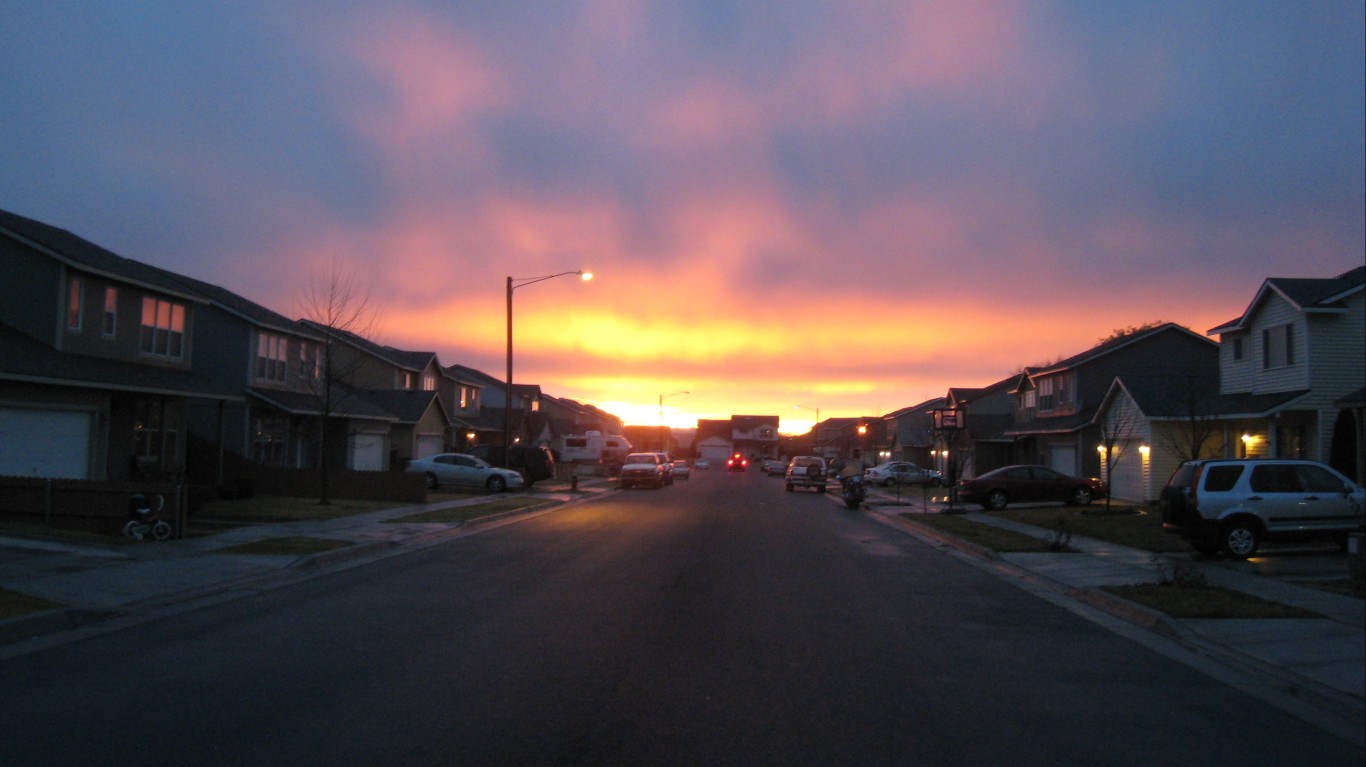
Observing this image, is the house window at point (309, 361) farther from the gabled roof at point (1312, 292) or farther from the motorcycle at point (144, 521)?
the gabled roof at point (1312, 292)

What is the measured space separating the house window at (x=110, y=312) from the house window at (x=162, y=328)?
122cm

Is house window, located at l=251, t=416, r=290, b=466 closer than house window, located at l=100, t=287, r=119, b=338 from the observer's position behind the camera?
No

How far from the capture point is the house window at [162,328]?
2862 cm

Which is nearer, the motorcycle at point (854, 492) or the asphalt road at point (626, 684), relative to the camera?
the asphalt road at point (626, 684)

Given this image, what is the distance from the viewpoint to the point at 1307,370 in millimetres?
28891

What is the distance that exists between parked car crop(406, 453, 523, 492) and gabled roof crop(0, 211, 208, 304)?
13825 millimetres

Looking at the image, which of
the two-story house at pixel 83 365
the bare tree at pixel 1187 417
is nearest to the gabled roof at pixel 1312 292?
the bare tree at pixel 1187 417

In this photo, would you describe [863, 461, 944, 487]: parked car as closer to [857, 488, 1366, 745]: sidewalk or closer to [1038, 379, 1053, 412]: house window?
[1038, 379, 1053, 412]: house window

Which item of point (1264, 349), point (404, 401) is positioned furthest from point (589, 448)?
point (1264, 349)

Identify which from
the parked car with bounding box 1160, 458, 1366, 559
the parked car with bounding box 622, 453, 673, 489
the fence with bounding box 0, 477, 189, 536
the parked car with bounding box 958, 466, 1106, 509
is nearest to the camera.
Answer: the parked car with bounding box 1160, 458, 1366, 559

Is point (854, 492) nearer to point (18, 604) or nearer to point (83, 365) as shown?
point (83, 365)

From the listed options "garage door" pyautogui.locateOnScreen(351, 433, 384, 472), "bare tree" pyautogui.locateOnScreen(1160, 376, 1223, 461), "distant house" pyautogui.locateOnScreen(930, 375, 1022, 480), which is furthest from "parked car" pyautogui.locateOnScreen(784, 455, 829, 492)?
"bare tree" pyautogui.locateOnScreen(1160, 376, 1223, 461)

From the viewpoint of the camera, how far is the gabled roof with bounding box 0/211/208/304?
2452 cm

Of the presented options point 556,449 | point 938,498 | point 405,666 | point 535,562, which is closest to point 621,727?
point 405,666
